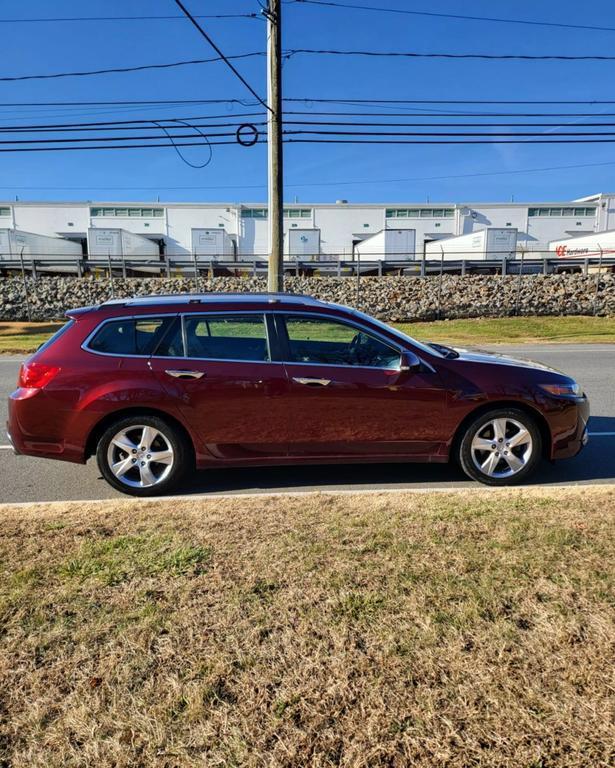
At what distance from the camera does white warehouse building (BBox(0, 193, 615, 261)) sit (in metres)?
43.8

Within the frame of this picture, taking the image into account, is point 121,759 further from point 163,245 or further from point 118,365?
point 163,245

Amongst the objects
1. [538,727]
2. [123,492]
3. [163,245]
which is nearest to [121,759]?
[538,727]

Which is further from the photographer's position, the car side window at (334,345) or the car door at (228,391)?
the car side window at (334,345)

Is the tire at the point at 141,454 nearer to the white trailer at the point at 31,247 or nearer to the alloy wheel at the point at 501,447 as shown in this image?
the alloy wheel at the point at 501,447

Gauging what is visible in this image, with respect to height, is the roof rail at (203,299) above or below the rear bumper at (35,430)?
above

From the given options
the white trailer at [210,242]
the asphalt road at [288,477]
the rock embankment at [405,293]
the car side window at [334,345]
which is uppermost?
the white trailer at [210,242]

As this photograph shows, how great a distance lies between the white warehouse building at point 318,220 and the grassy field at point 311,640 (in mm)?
38084

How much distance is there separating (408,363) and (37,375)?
306 cm

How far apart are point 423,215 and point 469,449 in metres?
46.7

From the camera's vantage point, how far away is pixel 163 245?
43219mm

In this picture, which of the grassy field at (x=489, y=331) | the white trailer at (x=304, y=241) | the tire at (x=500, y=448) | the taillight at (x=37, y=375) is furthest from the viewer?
the white trailer at (x=304, y=241)

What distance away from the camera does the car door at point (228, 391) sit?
4.47 meters

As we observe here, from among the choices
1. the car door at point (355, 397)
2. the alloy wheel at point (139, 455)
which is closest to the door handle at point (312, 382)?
the car door at point (355, 397)

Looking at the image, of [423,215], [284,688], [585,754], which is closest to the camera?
[585,754]
